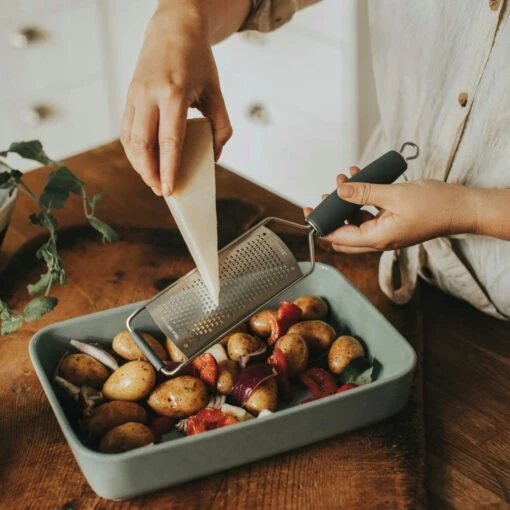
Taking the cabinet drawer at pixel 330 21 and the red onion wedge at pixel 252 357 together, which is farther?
the cabinet drawer at pixel 330 21

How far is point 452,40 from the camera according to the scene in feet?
3.32

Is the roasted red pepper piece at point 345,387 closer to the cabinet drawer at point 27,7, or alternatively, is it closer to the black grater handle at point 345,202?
the black grater handle at point 345,202

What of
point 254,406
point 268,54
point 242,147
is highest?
point 254,406

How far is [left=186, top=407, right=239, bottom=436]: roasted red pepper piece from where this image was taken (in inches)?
31.7

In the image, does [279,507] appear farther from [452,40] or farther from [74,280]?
[452,40]

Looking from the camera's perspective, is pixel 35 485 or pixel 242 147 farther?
pixel 242 147

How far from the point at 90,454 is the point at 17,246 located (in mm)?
563

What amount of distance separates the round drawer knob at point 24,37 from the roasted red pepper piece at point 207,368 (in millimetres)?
1802

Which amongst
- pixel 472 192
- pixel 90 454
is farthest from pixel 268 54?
pixel 90 454

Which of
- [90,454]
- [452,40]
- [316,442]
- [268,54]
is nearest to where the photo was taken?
[90,454]

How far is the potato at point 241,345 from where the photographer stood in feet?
2.99

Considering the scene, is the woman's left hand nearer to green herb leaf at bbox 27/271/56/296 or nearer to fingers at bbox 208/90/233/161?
fingers at bbox 208/90/233/161

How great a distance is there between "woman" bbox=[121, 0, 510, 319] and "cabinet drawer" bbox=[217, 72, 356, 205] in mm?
752

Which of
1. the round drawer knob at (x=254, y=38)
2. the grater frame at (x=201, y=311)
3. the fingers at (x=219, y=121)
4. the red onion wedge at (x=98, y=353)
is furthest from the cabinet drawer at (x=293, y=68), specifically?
the red onion wedge at (x=98, y=353)
